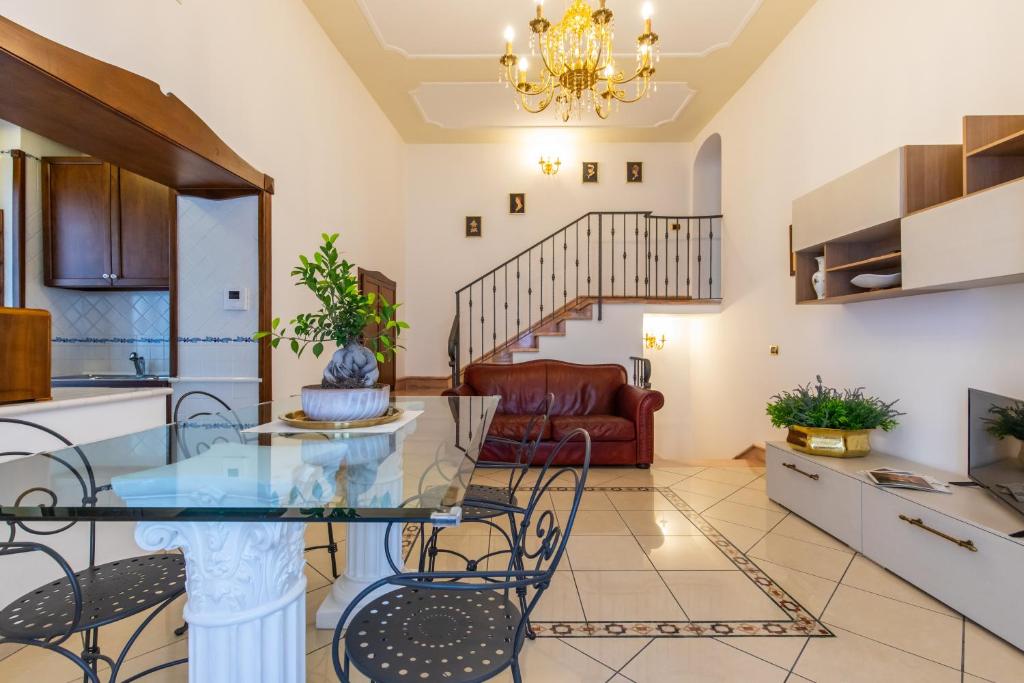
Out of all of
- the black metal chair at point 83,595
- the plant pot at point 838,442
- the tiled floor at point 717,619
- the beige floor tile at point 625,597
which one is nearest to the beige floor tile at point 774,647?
the tiled floor at point 717,619

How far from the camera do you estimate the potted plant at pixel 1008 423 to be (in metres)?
2.03

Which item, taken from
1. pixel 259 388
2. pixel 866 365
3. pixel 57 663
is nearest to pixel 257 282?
pixel 259 388

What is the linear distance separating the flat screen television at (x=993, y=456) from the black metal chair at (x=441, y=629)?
2.07 meters

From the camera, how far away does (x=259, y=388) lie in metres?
3.19

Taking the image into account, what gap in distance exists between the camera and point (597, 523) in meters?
3.17

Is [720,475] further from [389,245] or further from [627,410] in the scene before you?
[389,245]

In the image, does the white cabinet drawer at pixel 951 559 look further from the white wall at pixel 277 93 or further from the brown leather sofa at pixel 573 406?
the white wall at pixel 277 93

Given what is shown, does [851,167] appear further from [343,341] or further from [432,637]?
[432,637]

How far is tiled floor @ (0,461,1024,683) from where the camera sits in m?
1.75

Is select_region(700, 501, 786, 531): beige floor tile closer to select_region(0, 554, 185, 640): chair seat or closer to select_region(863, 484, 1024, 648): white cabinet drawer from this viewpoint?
select_region(863, 484, 1024, 648): white cabinet drawer

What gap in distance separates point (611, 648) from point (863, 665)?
889 mm

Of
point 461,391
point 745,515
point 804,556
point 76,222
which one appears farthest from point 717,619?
point 76,222

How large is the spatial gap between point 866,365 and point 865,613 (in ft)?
6.28

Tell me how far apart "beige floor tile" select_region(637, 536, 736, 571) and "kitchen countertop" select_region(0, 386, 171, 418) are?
2.74 metres
